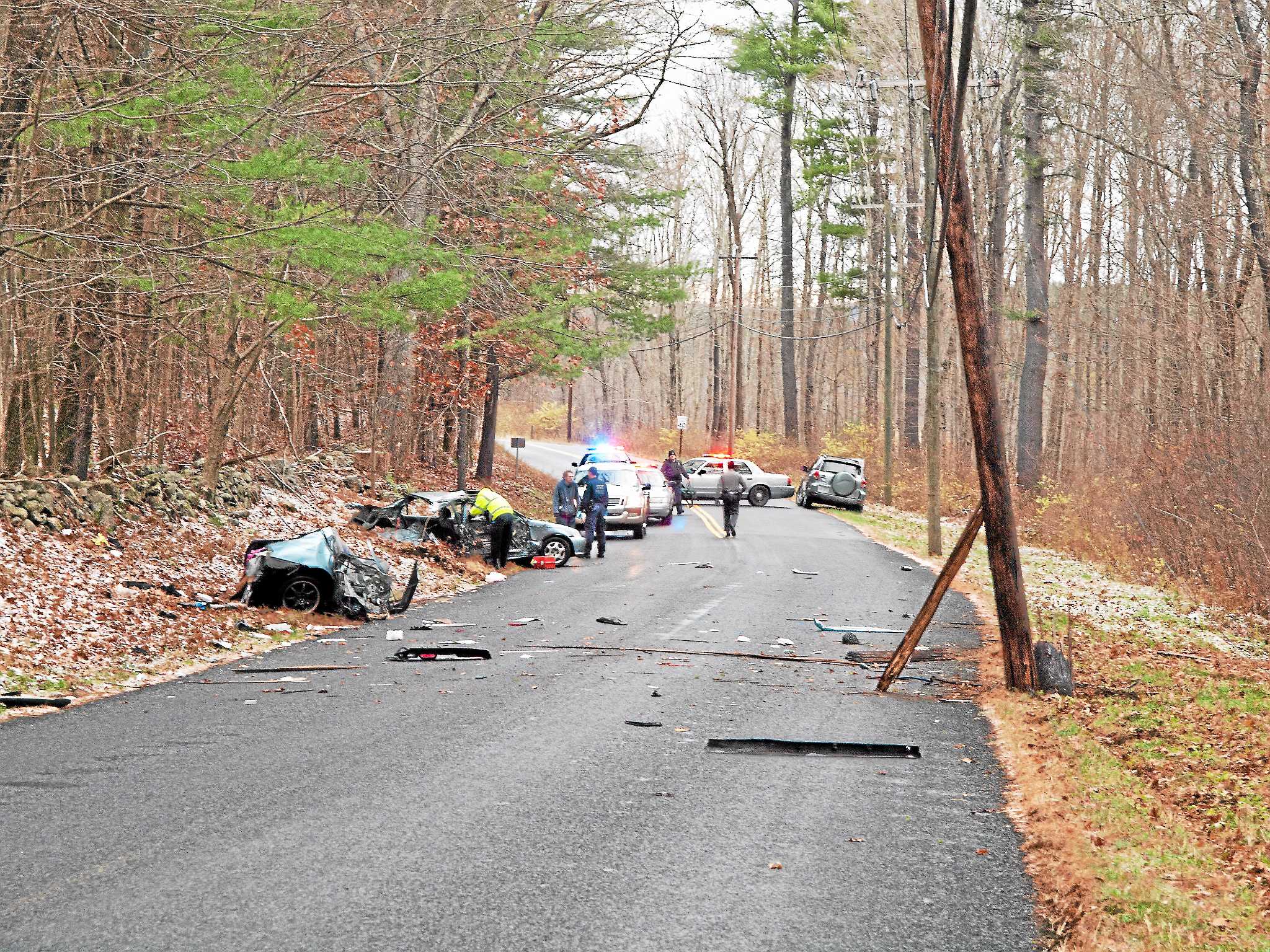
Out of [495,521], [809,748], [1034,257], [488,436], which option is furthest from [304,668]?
[1034,257]

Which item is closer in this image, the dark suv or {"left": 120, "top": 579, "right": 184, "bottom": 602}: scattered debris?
{"left": 120, "top": 579, "right": 184, "bottom": 602}: scattered debris

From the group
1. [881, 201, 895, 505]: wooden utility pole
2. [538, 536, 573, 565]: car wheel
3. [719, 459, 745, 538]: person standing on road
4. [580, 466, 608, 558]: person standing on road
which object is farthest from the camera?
[881, 201, 895, 505]: wooden utility pole

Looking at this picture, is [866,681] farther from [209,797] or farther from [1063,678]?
[209,797]

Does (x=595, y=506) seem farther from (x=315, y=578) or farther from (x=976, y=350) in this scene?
(x=976, y=350)

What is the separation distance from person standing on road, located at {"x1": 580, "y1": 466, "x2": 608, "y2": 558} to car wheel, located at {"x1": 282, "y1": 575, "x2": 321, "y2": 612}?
10451mm

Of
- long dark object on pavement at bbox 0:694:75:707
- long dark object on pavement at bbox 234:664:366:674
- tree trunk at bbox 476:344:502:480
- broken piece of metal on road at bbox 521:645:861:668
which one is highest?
tree trunk at bbox 476:344:502:480

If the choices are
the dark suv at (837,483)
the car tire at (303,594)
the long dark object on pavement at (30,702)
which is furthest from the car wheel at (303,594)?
the dark suv at (837,483)

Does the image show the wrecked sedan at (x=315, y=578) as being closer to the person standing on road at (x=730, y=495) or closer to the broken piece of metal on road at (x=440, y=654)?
the broken piece of metal on road at (x=440, y=654)

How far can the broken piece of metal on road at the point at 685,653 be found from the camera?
13.3m

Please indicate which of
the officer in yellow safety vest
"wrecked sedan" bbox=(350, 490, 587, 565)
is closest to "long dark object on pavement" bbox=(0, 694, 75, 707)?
"wrecked sedan" bbox=(350, 490, 587, 565)

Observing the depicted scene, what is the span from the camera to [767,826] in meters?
6.80

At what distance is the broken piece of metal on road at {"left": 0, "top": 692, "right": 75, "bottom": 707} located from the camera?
9711 millimetres

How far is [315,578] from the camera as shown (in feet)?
51.5

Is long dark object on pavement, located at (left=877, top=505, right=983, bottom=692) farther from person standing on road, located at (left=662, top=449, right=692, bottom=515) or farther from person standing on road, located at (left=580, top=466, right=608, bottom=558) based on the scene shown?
person standing on road, located at (left=662, top=449, right=692, bottom=515)
